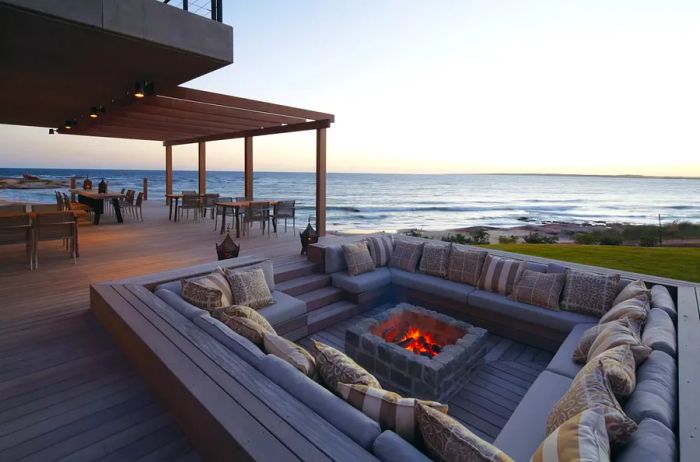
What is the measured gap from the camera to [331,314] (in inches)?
170

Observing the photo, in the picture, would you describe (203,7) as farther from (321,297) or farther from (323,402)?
(323,402)

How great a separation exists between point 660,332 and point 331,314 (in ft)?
9.82

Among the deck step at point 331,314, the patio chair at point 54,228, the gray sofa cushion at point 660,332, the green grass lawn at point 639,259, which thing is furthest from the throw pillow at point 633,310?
the patio chair at point 54,228

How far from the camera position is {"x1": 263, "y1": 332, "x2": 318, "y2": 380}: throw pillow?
1.88 metres

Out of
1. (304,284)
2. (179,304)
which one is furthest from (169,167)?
(179,304)

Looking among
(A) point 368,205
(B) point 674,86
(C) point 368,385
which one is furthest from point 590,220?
(C) point 368,385

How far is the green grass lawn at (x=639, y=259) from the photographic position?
230 inches

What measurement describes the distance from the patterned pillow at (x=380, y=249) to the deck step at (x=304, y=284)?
0.70 meters

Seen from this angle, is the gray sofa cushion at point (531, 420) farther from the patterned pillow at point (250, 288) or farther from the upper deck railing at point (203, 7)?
the upper deck railing at point (203, 7)

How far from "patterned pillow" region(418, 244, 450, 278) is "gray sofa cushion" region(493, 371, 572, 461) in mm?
2128

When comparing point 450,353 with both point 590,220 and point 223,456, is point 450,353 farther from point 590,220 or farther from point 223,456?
point 590,220

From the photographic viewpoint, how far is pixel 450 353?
114 inches

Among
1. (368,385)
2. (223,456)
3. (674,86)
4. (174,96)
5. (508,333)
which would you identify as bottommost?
(508,333)

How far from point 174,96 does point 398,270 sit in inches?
169
